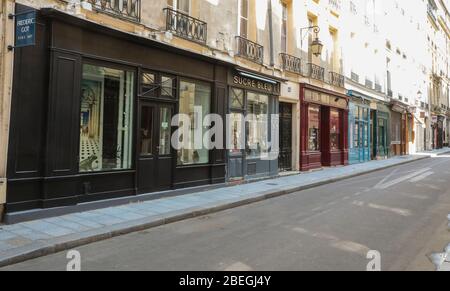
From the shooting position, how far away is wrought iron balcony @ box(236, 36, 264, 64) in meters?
12.5

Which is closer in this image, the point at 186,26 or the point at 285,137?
the point at 186,26

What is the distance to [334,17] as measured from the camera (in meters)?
19.4

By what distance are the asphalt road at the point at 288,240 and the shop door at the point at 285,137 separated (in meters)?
6.13

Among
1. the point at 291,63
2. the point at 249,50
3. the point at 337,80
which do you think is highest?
the point at 337,80

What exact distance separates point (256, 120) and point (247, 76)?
6.02 feet

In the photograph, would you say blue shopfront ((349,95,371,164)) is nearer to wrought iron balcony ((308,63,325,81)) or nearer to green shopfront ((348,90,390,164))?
green shopfront ((348,90,390,164))

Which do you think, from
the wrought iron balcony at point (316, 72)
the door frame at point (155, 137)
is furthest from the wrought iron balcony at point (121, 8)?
the wrought iron balcony at point (316, 72)

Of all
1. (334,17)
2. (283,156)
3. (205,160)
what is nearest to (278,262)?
(205,160)

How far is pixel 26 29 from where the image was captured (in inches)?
254

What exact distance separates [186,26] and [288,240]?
6.61 m

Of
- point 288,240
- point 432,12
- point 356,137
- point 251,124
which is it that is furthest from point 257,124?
point 432,12

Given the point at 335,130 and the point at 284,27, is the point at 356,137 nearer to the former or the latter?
the point at 335,130

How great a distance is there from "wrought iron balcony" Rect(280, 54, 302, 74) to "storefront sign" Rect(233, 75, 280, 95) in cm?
112
